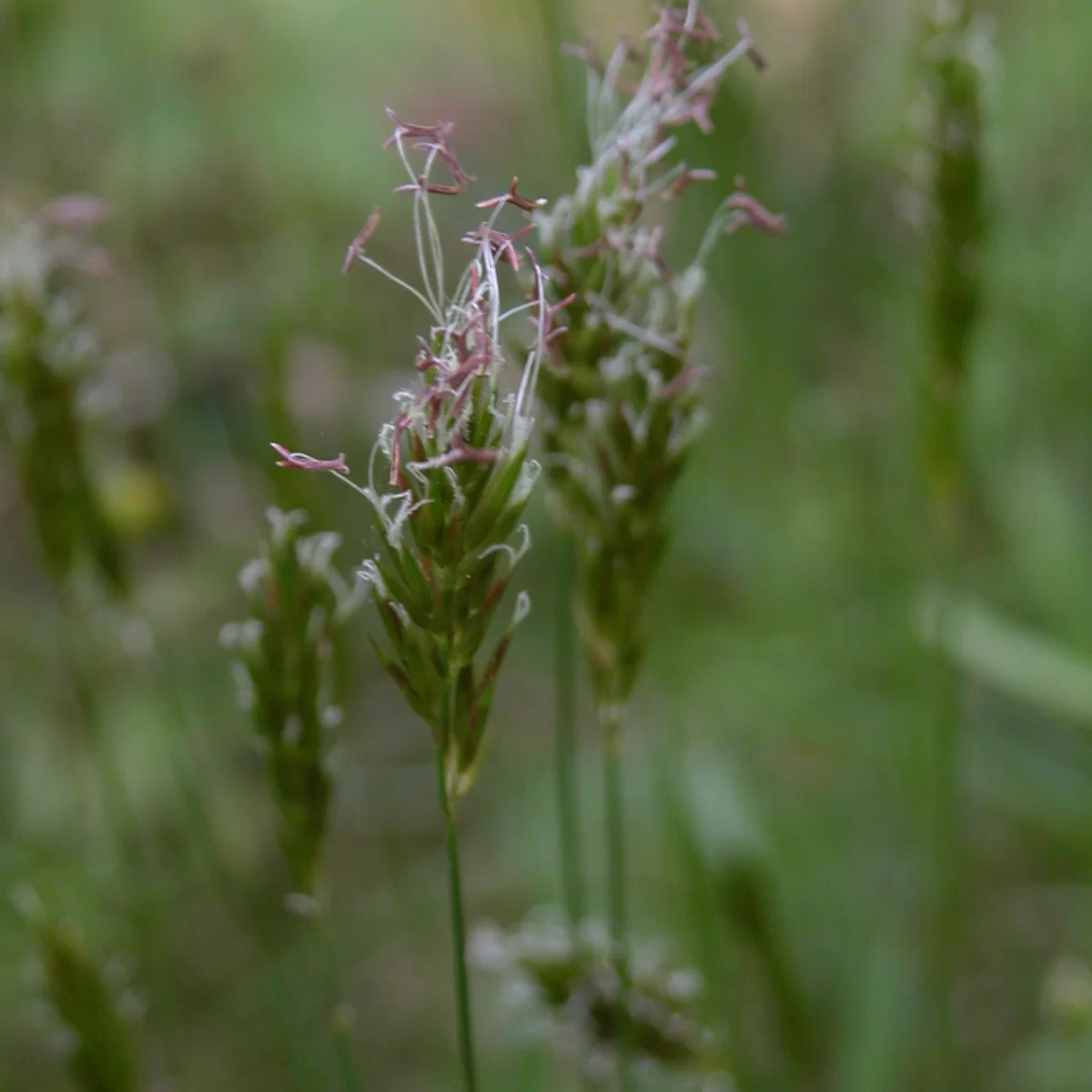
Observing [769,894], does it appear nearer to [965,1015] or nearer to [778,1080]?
[778,1080]

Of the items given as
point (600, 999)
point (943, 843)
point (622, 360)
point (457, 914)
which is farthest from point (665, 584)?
point (457, 914)

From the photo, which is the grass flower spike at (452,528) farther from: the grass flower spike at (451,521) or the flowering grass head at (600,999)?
the flowering grass head at (600,999)

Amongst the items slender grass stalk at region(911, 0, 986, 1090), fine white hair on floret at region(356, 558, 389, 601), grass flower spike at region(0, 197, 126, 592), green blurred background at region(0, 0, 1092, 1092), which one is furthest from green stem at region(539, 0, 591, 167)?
fine white hair on floret at region(356, 558, 389, 601)

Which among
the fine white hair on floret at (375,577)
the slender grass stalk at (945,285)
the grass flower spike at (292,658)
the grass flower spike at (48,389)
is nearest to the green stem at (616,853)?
the grass flower spike at (292,658)

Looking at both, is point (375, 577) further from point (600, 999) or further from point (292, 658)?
point (600, 999)

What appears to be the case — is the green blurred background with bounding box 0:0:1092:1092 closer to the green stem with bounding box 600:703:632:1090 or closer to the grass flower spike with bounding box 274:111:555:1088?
the green stem with bounding box 600:703:632:1090

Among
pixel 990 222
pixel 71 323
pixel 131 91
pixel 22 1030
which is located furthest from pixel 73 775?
pixel 990 222

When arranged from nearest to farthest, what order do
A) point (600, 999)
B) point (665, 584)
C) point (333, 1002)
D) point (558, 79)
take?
1. point (333, 1002)
2. point (600, 999)
3. point (558, 79)
4. point (665, 584)
